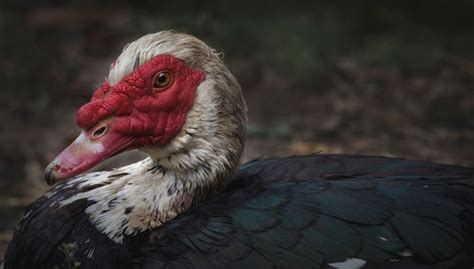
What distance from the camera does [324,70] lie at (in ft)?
24.7

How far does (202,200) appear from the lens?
149 inches

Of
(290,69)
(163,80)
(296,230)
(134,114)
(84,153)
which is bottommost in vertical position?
(296,230)

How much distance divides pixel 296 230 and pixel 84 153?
0.98 m

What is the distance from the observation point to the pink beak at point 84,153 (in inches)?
136

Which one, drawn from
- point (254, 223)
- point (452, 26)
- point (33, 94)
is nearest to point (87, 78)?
point (33, 94)

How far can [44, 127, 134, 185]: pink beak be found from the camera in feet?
11.3

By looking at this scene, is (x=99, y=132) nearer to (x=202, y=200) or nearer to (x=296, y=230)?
(x=202, y=200)

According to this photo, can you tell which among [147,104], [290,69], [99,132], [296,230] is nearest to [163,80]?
[147,104]

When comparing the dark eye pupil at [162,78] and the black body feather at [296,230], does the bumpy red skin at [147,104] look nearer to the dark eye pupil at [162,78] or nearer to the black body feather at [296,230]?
the dark eye pupil at [162,78]

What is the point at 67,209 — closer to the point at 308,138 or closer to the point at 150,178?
the point at 150,178

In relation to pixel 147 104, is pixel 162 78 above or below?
above

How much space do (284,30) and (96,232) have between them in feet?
15.1

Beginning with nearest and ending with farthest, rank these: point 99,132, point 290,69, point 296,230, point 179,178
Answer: point 296,230 → point 99,132 → point 179,178 → point 290,69

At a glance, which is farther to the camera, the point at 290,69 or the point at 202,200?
the point at 290,69
